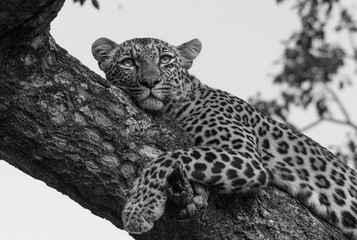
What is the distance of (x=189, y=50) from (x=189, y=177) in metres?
3.34

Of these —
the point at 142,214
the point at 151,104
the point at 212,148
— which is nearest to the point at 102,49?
the point at 151,104

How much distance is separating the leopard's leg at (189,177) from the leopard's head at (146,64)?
93 centimetres

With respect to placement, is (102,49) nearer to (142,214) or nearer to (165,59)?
(165,59)

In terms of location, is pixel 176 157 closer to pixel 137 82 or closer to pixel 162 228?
pixel 162 228

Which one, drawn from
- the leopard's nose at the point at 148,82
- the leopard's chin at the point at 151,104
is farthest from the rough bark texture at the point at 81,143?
the leopard's nose at the point at 148,82

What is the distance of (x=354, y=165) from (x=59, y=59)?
8854mm

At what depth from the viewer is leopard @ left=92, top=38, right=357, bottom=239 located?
5.89 m

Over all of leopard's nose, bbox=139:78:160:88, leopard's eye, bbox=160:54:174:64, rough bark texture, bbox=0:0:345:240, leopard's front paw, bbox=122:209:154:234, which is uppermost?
leopard's eye, bbox=160:54:174:64

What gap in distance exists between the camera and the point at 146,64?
7.93 metres

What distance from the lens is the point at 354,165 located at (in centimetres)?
1386

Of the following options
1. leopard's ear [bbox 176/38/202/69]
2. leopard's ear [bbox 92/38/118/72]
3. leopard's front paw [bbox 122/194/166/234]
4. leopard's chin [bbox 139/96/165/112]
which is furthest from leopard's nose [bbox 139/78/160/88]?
leopard's front paw [bbox 122/194/166/234]

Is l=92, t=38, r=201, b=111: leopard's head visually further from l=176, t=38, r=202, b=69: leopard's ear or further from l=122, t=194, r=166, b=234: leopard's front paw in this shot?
l=122, t=194, r=166, b=234: leopard's front paw

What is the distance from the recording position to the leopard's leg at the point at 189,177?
5547 millimetres

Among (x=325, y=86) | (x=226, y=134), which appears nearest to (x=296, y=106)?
(x=325, y=86)
